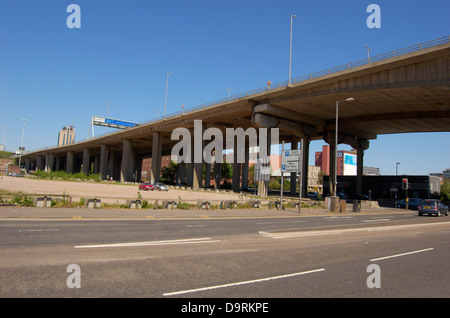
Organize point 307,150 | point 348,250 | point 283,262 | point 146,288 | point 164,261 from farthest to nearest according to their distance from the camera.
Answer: point 307,150
point 348,250
point 283,262
point 164,261
point 146,288

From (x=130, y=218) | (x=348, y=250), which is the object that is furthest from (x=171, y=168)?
(x=348, y=250)

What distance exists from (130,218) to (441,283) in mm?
14639

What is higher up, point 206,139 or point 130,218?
point 206,139

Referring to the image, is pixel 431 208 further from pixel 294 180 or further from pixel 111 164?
pixel 111 164

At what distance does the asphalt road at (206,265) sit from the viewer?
18.5 feet

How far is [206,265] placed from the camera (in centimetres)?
753

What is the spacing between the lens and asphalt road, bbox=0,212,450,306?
5.64m

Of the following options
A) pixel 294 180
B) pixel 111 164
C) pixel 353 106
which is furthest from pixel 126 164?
pixel 353 106

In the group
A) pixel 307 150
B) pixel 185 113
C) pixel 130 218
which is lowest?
pixel 130 218

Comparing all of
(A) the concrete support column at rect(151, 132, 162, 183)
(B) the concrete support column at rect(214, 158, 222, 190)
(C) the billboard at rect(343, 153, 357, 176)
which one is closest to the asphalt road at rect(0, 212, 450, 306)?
(A) the concrete support column at rect(151, 132, 162, 183)

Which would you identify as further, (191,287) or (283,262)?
(283,262)
